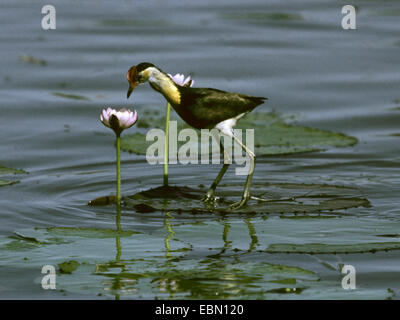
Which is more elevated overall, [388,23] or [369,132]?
[388,23]

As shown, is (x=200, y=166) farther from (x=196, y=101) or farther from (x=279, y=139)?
(x=196, y=101)

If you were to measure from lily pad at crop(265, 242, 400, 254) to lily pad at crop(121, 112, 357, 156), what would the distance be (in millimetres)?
3146

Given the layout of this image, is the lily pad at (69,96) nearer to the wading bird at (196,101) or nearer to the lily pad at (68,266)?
the wading bird at (196,101)

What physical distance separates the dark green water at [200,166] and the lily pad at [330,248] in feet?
0.06

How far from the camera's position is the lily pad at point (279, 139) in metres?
8.86

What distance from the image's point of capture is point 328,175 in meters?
8.05

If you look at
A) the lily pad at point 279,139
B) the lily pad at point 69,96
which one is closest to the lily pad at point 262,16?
the lily pad at point 69,96

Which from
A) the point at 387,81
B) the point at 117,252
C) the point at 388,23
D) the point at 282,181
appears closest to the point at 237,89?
the point at 387,81

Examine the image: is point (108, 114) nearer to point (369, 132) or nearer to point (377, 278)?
point (377, 278)

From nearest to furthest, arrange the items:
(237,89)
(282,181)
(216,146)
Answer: (282,181), (216,146), (237,89)

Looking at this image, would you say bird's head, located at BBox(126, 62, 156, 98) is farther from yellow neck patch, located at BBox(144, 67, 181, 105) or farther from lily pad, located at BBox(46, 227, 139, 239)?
lily pad, located at BBox(46, 227, 139, 239)

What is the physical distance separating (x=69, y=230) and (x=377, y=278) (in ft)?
6.70

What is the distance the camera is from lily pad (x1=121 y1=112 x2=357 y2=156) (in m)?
8.86

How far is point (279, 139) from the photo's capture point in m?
9.20
